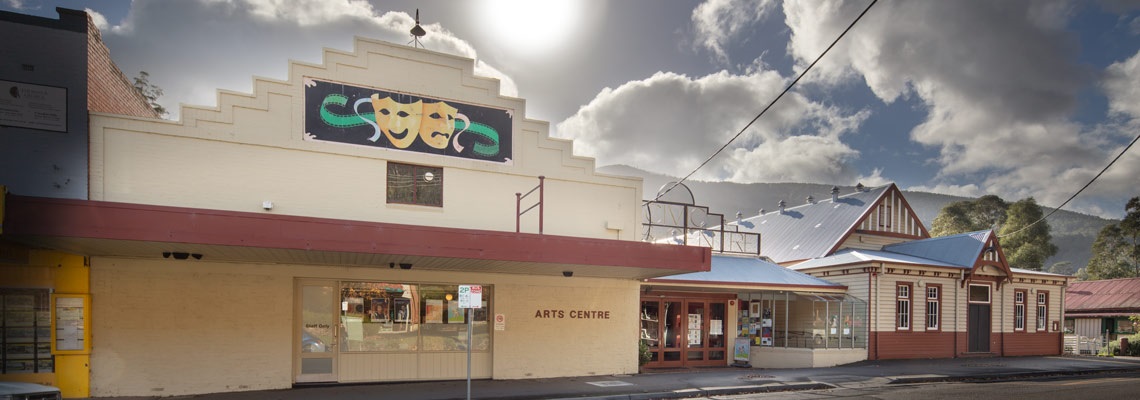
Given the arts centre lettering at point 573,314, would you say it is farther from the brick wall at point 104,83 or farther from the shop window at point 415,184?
the brick wall at point 104,83

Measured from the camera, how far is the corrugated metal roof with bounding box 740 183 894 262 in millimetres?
28047

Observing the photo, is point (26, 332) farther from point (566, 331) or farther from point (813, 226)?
point (813, 226)

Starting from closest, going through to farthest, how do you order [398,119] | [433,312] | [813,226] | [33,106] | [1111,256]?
[33,106]
[398,119]
[433,312]
[813,226]
[1111,256]

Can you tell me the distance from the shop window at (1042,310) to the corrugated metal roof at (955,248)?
4.07 metres

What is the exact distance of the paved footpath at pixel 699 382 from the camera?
42.1ft

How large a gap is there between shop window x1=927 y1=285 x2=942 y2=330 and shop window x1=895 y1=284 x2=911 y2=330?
3.49 feet

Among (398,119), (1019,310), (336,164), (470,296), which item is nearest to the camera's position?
(470,296)

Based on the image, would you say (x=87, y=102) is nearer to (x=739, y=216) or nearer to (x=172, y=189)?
(x=172, y=189)

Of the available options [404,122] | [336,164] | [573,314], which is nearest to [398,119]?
[404,122]

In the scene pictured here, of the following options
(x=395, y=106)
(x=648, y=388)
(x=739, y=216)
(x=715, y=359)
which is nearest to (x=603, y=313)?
(x=648, y=388)

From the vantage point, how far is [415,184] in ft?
46.7

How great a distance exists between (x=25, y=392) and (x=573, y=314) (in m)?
10.3

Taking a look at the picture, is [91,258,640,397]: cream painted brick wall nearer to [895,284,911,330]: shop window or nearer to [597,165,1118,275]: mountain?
[895,284,911,330]: shop window

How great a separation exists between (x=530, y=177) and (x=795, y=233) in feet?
64.3
